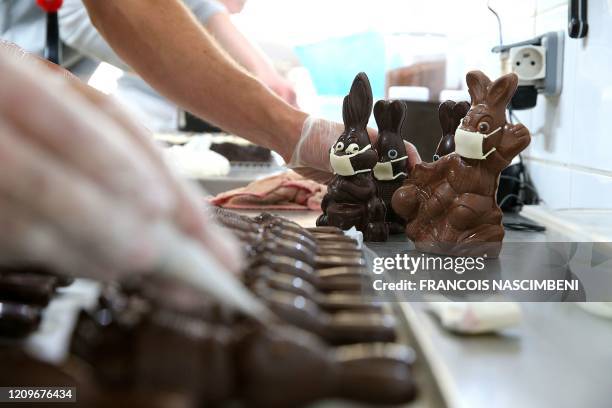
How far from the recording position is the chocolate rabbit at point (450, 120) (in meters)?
1.31

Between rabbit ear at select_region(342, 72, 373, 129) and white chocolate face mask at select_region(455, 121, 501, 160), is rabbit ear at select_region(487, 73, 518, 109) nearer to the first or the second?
white chocolate face mask at select_region(455, 121, 501, 160)

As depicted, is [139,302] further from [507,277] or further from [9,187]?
[507,277]

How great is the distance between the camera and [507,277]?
3.45 feet

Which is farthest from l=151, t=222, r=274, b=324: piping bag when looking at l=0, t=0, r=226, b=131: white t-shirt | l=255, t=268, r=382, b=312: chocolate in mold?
l=0, t=0, r=226, b=131: white t-shirt

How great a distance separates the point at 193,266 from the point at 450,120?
0.97 metres

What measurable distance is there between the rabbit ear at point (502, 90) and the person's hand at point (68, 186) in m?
0.82

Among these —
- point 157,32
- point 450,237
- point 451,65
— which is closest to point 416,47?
point 451,65

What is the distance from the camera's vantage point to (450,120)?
135 centimetres

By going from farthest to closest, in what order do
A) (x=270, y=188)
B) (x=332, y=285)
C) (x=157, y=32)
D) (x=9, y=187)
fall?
(x=270, y=188) → (x=157, y=32) → (x=332, y=285) → (x=9, y=187)

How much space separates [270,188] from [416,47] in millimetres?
1852

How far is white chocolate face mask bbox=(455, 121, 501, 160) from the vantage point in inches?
45.6

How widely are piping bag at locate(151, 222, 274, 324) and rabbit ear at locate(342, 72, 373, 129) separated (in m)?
0.86

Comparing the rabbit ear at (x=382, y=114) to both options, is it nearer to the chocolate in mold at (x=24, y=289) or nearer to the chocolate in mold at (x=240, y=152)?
the chocolate in mold at (x=24, y=289)

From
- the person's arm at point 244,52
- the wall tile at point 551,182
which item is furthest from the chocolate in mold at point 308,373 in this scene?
the person's arm at point 244,52
